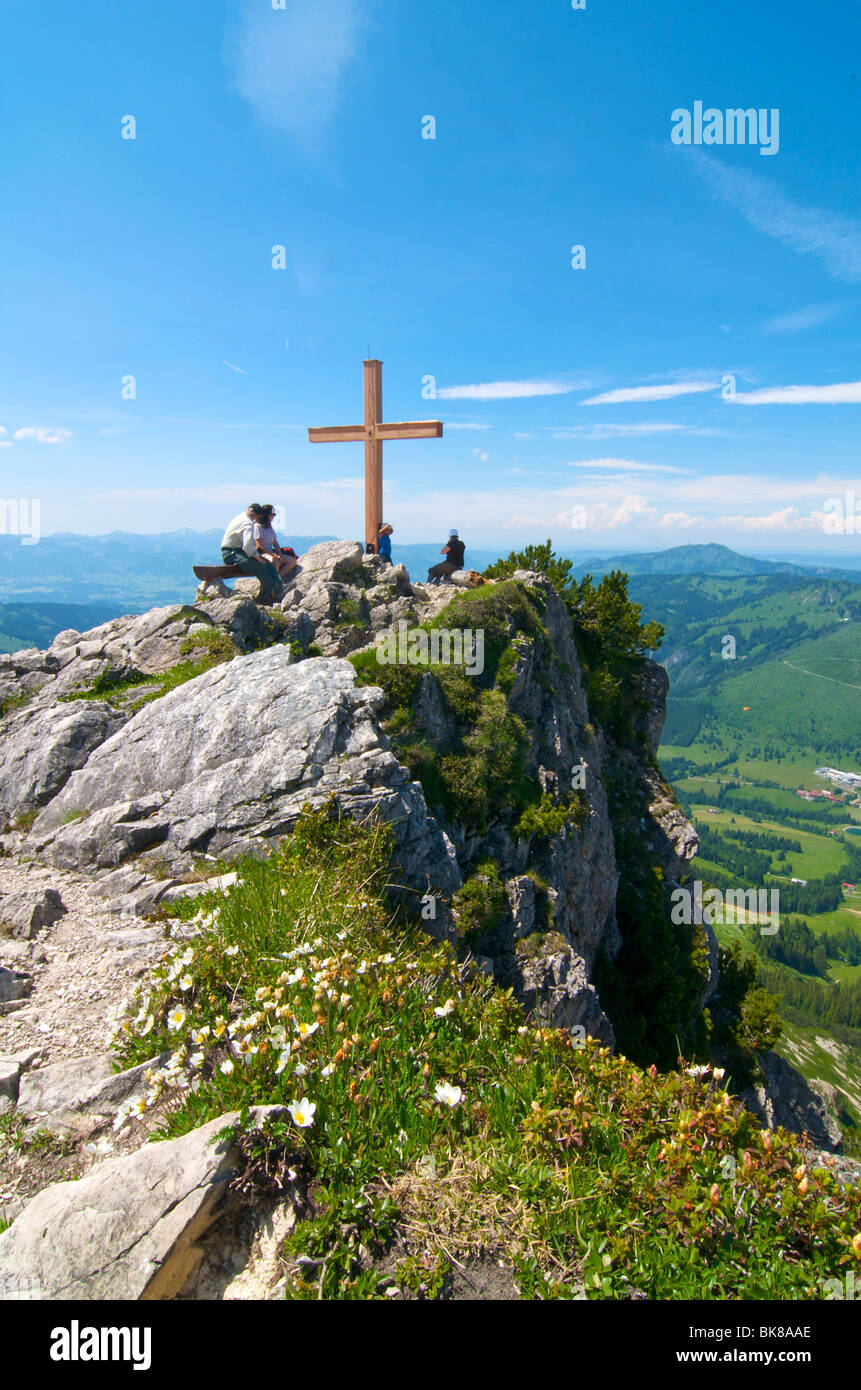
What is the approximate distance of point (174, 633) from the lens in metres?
17.4

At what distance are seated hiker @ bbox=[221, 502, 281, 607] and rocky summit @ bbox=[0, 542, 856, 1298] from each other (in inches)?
26.7

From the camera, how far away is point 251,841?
9.83 metres

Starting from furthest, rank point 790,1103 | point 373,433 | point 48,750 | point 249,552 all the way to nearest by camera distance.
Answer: point 790,1103
point 373,433
point 249,552
point 48,750

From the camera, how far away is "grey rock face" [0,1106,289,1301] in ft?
11.6

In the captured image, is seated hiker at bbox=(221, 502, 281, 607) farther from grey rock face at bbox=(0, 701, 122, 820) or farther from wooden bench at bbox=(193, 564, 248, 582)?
grey rock face at bbox=(0, 701, 122, 820)

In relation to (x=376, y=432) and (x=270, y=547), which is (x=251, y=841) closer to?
(x=270, y=547)

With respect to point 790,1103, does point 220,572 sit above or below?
above

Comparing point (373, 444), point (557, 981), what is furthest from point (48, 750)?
point (373, 444)

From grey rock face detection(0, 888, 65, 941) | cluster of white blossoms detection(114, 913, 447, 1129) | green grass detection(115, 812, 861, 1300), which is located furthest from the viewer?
grey rock face detection(0, 888, 65, 941)

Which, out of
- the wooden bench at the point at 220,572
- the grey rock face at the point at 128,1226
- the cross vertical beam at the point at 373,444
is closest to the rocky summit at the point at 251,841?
the grey rock face at the point at 128,1226

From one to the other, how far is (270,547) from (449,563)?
22.2 ft

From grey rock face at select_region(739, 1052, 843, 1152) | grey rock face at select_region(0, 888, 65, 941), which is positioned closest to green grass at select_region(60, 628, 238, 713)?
grey rock face at select_region(0, 888, 65, 941)

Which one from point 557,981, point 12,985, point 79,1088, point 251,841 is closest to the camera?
point 79,1088
